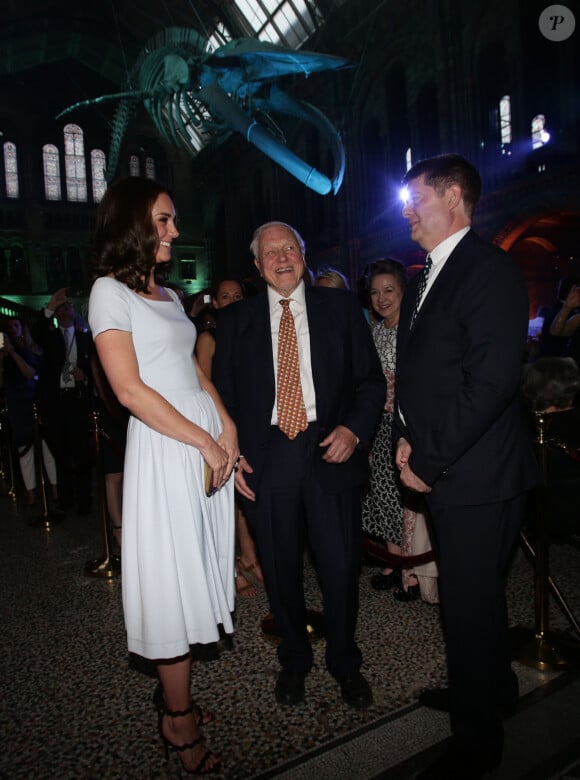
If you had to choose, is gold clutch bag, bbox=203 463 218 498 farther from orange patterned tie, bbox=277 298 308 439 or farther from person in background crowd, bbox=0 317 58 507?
person in background crowd, bbox=0 317 58 507

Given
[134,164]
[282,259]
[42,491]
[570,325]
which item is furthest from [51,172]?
[282,259]

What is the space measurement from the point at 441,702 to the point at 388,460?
1.32 meters

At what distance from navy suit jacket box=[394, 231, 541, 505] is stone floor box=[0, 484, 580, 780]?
3.00ft

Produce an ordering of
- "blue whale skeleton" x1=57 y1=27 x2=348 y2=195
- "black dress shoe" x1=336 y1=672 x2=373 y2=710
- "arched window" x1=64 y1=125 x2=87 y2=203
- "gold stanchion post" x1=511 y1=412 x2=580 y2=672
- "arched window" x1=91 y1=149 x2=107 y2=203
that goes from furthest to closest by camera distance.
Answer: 1. "arched window" x1=91 y1=149 x2=107 y2=203
2. "arched window" x1=64 y1=125 x2=87 y2=203
3. "blue whale skeleton" x1=57 y1=27 x2=348 y2=195
4. "gold stanchion post" x1=511 y1=412 x2=580 y2=672
5. "black dress shoe" x1=336 y1=672 x2=373 y2=710

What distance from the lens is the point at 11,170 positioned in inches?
981

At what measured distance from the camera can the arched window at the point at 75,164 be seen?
2578 centimetres

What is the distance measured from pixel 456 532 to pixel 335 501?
0.55 m

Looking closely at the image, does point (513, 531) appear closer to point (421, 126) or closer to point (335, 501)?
point (335, 501)

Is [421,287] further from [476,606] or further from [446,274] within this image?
[476,606]

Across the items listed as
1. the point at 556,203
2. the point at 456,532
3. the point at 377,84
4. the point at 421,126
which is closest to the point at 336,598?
the point at 456,532

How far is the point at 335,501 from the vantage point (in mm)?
2115

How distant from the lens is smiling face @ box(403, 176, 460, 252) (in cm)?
173

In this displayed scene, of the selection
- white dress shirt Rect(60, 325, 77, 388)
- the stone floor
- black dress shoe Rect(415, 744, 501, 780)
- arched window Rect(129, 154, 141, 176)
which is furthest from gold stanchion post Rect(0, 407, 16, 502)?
arched window Rect(129, 154, 141, 176)

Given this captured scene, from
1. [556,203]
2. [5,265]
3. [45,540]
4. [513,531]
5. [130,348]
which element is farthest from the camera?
[5,265]
